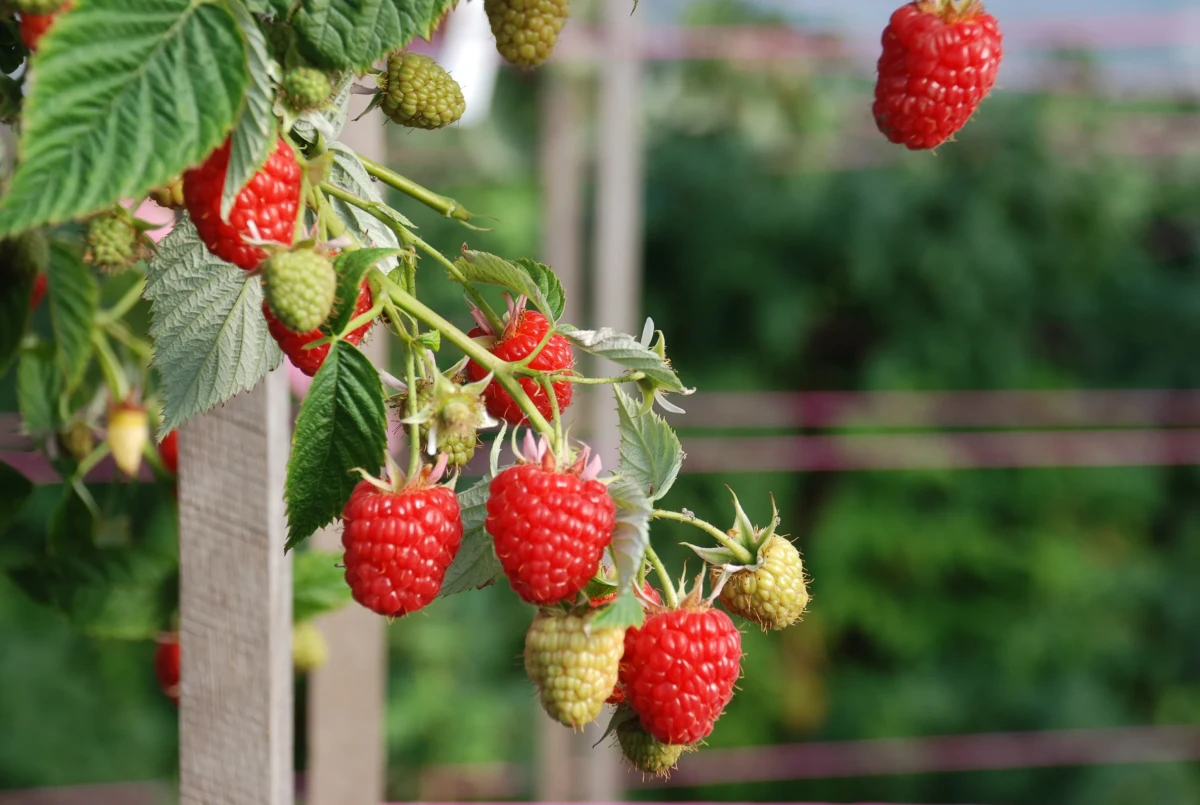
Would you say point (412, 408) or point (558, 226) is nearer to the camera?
point (412, 408)

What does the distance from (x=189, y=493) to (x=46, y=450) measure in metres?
0.18

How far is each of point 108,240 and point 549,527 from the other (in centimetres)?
26

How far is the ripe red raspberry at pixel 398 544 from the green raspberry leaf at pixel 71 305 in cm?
26

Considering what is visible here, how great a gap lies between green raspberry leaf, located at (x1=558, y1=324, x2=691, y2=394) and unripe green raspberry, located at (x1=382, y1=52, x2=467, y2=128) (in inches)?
3.1

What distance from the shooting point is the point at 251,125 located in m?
0.30

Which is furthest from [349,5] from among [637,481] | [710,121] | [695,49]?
[710,121]

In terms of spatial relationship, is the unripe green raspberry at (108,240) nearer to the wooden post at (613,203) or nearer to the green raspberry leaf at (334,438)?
the green raspberry leaf at (334,438)

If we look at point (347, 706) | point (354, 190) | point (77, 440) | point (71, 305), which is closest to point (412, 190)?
Answer: point (354, 190)

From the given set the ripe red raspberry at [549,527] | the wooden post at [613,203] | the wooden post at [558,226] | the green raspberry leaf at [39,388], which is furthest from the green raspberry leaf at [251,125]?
the wooden post at [558,226]

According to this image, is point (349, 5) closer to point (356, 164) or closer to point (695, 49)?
point (356, 164)

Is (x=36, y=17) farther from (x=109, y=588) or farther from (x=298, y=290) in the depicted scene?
(x=109, y=588)

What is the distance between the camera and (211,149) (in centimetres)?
29

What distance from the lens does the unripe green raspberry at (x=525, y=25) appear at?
414 millimetres

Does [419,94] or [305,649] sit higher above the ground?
[419,94]
